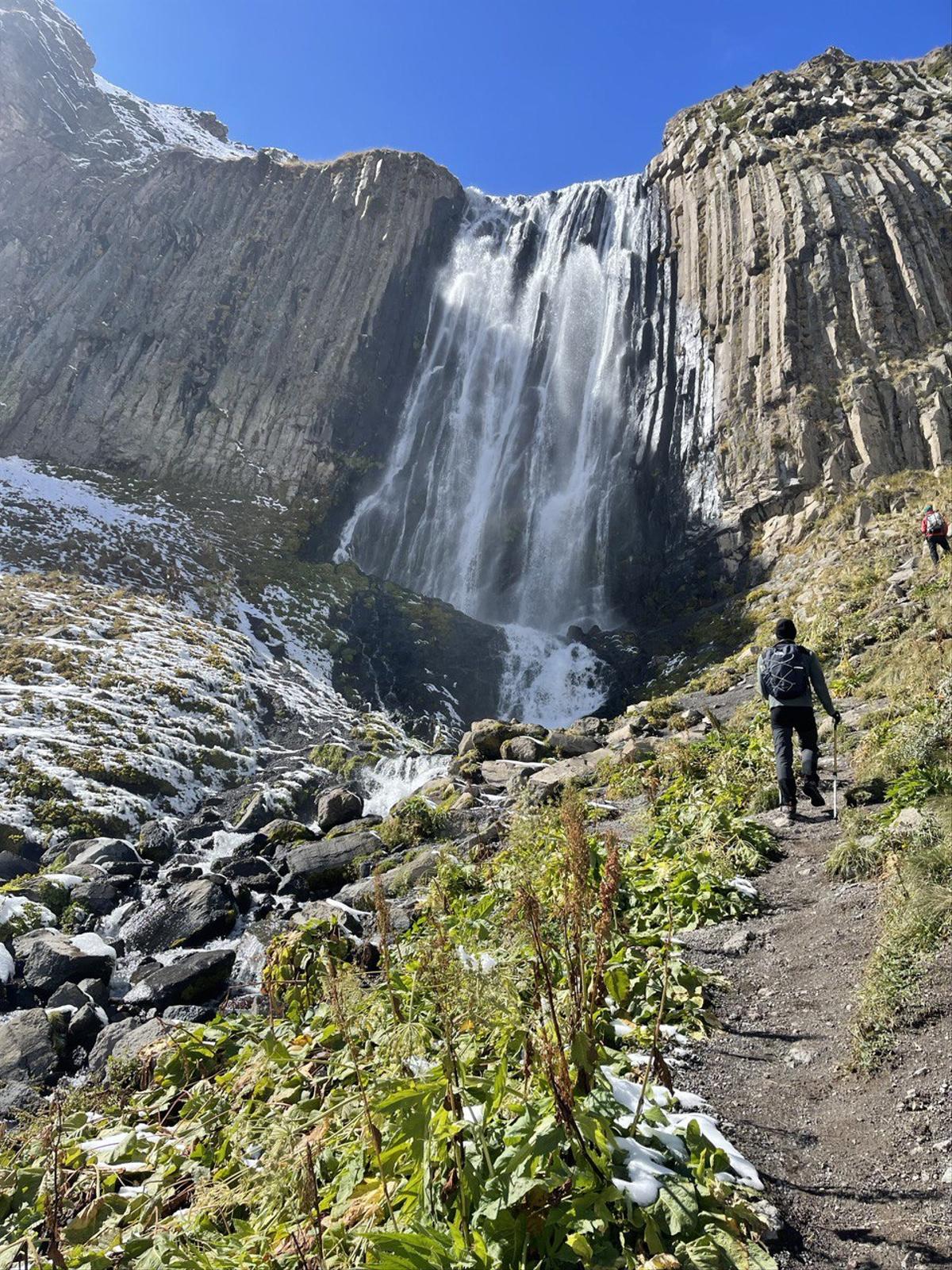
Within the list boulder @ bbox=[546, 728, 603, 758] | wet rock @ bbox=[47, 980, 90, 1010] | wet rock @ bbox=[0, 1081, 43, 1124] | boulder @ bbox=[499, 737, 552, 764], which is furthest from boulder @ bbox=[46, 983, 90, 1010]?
boulder @ bbox=[546, 728, 603, 758]

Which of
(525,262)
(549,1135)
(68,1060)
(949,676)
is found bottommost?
(68,1060)

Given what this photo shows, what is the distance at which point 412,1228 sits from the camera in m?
1.75

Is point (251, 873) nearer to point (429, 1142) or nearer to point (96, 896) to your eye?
point (96, 896)

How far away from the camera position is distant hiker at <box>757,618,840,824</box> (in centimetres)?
684

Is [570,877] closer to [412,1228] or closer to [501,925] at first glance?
[412,1228]

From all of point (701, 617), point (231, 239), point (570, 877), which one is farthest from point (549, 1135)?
point (231, 239)

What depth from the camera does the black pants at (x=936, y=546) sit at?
14.8 meters

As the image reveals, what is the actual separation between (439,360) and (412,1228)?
43.3m

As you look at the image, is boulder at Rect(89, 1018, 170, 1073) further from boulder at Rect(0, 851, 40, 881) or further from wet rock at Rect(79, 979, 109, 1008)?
boulder at Rect(0, 851, 40, 881)

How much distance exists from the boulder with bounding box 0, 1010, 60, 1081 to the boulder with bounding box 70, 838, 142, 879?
404cm

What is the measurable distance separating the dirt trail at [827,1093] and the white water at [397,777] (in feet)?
37.3

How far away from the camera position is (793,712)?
274 inches

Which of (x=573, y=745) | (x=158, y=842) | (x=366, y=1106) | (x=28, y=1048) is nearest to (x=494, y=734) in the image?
(x=573, y=745)

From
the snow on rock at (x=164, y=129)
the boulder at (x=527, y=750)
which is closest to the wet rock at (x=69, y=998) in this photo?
the boulder at (x=527, y=750)
